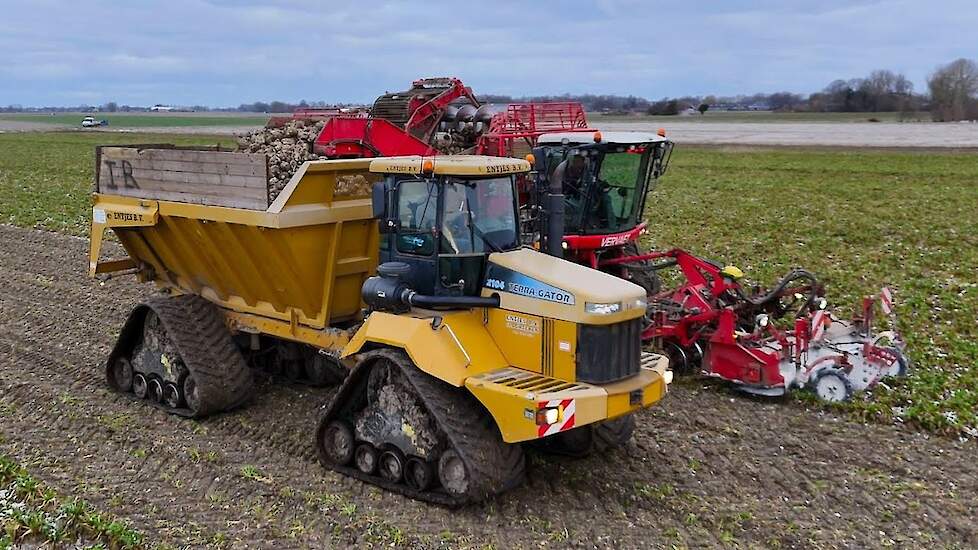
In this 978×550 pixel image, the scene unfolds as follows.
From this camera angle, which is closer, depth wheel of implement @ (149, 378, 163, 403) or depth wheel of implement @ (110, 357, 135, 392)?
depth wheel of implement @ (149, 378, 163, 403)

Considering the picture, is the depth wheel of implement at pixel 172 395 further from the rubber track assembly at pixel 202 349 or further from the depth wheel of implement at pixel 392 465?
the depth wheel of implement at pixel 392 465

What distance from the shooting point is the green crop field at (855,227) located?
10391 mm

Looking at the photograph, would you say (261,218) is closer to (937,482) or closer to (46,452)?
(46,452)

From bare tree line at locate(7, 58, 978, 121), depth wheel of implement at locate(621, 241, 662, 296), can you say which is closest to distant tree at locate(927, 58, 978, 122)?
bare tree line at locate(7, 58, 978, 121)

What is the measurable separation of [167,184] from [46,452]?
9.90 ft

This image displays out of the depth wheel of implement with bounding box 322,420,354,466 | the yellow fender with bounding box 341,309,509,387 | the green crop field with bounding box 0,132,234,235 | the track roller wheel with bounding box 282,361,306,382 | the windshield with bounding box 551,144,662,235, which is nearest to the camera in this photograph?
the yellow fender with bounding box 341,309,509,387

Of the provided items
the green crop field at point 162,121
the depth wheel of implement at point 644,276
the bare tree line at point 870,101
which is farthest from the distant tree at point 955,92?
the depth wheel of implement at point 644,276

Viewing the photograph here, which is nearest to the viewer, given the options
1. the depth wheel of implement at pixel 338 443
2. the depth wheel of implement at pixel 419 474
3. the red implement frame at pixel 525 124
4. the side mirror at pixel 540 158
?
the depth wheel of implement at pixel 419 474

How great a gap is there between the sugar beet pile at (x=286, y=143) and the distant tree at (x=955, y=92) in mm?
79841

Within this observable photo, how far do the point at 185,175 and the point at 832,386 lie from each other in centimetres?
715

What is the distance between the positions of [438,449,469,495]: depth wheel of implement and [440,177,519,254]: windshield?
1652mm

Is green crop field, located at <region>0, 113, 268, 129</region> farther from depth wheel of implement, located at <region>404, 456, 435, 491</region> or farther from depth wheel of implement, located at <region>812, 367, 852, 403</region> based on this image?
depth wheel of implement, located at <region>404, 456, 435, 491</region>

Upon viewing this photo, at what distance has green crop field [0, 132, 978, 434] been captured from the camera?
10.4 metres

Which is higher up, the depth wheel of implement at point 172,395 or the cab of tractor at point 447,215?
the cab of tractor at point 447,215
